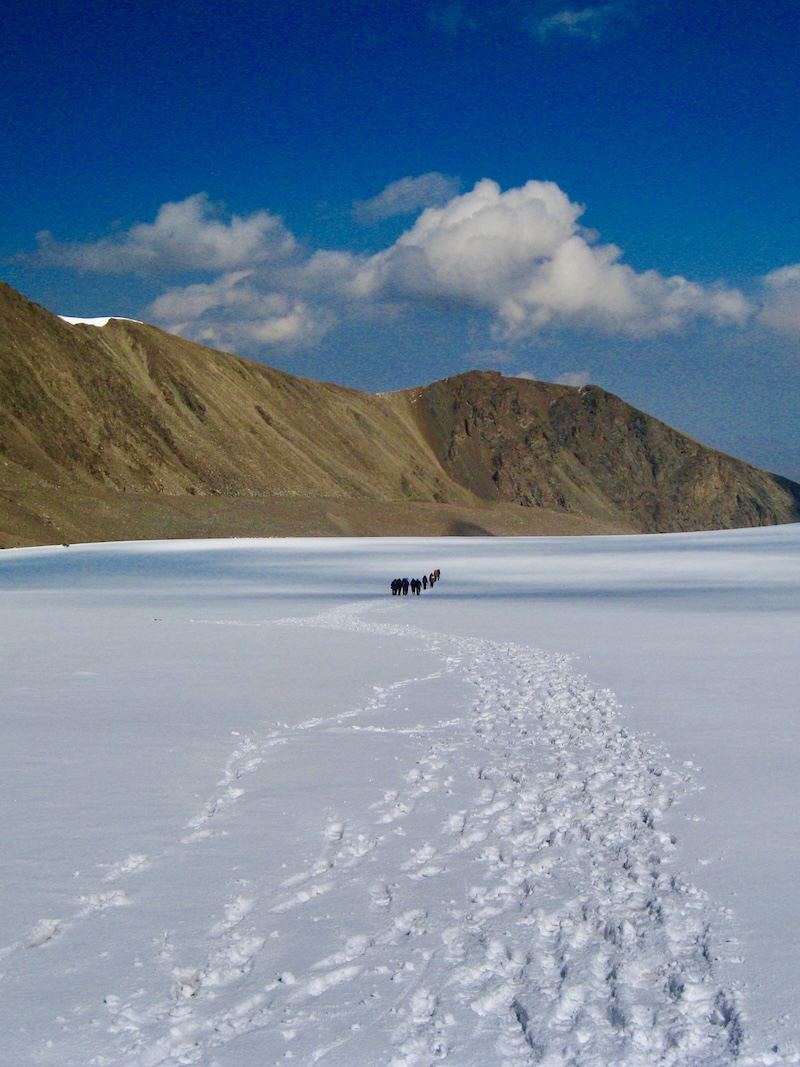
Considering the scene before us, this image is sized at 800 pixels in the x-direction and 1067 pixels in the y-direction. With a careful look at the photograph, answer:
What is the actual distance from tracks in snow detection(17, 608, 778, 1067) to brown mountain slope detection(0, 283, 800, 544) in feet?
187

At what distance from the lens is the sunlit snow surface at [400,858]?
445 centimetres

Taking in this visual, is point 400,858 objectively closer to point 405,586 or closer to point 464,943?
point 464,943

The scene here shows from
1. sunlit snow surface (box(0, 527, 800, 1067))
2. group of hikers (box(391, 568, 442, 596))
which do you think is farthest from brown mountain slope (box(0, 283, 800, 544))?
sunlit snow surface (box(0, 527, 800, 1067))

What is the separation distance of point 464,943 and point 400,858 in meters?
1.22

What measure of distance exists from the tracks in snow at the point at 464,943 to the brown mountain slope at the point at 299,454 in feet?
187

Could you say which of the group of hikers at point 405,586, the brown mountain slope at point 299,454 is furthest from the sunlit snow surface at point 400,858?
the brown mountain slope at point 299,454

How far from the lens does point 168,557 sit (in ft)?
161

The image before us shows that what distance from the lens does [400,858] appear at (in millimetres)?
6375

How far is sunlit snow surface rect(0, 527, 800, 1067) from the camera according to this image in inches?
175

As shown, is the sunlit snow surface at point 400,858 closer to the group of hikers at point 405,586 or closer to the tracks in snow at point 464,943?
the tracks in snow at point 464,943

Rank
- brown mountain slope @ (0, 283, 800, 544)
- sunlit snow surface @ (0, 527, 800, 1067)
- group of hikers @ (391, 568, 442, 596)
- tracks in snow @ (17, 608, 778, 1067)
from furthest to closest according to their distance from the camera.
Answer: brown mountain slope @ (0, 283, 800, 544)
group of hikers @ (391, 568, 442, 596)
sunlit snow surface @ (0, 527, 800, 1067)
tracks in snow @ (17, 608, 778, 1067)

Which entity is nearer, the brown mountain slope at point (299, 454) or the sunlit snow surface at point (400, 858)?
the sunlit snow surface at point (400, 858)

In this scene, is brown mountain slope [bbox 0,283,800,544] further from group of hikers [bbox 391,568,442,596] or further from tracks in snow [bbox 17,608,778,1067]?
tracks in snow [bbox 17,608,778,1067]

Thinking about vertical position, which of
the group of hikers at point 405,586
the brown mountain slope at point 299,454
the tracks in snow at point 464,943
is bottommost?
the tracks in snow at point 464,943
